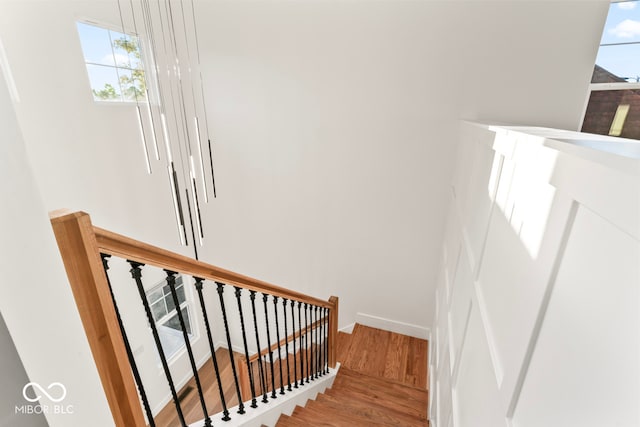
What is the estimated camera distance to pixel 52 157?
9.63 ft

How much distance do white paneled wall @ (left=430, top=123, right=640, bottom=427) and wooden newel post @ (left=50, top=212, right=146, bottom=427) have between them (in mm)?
1082

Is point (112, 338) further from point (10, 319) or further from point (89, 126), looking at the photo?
point (89, 126)

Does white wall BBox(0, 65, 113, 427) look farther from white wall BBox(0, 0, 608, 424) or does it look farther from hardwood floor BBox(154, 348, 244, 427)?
hardwood floor BBox(154, 348, 244, 427)

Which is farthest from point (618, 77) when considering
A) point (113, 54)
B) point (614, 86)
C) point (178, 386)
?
point (178, 386)

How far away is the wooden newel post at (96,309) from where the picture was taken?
74cm

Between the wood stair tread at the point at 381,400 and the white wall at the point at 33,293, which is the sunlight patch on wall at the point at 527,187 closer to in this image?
the white wall at the point at 33,293

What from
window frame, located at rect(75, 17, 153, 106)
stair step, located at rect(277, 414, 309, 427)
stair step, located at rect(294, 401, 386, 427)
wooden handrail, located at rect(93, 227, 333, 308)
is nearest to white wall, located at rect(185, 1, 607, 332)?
Answer: window frame, located at rect(75, 17, 153, 106)

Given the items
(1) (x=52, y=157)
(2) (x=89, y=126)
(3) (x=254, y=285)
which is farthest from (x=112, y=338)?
(2) (x=89, y=126)

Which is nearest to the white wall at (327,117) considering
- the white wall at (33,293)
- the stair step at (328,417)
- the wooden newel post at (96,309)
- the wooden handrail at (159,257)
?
the stair step at (328,417)

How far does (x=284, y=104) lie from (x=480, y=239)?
9.62ft

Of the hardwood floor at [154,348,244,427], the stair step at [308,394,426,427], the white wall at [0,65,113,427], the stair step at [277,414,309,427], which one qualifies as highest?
the white wall at [0,65,113,427]
